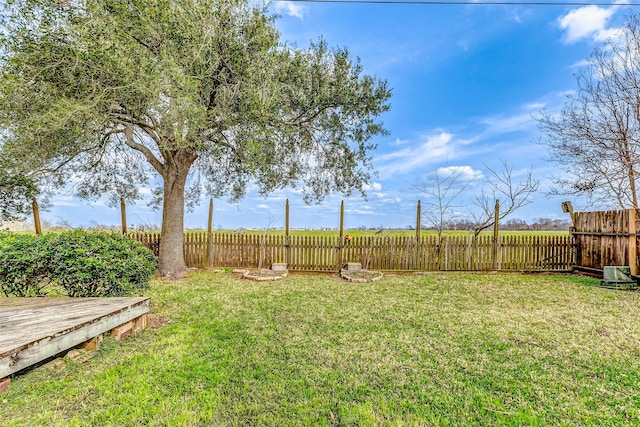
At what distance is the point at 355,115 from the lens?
24.9ft

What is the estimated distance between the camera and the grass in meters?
2.01

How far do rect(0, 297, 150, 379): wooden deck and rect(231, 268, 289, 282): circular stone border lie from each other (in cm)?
340

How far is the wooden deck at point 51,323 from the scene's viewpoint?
7.11 ft

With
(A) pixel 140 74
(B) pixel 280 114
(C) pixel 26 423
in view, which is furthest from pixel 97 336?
(B) pixel 280 114

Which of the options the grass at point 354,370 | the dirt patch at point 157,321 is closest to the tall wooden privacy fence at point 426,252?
the grass at point 354,370

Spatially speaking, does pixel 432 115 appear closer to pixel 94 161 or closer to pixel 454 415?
pixel 454 415

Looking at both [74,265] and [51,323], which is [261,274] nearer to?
[74,265]

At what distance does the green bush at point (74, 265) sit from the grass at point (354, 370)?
864 millimetres

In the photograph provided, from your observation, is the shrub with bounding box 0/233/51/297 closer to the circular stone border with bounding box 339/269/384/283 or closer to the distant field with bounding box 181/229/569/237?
the distant field with bounding box 181/229/569/237

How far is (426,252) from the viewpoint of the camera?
309 inches

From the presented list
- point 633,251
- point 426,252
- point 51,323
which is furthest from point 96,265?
point 633,251

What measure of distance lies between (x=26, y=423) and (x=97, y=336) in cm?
110

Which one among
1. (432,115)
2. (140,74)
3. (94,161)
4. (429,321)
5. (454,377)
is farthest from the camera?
(432,115)

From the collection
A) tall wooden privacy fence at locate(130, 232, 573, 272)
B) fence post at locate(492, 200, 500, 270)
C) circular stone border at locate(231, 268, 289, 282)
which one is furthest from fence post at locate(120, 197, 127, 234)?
fence post at locate(492, 200, 500, 270)
